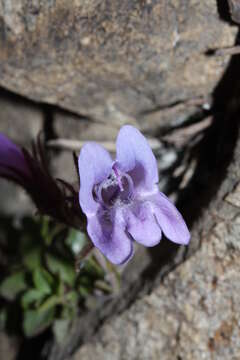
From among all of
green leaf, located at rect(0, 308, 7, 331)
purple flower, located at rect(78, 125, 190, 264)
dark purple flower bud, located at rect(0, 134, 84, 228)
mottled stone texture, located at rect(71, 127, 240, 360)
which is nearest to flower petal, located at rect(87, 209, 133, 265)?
purple flower, located at rect(78, 125, 190, 264)

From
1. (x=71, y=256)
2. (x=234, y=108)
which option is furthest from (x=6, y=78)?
(x=234, y=108)

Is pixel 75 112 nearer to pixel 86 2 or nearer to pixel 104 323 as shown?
pixel 86 2

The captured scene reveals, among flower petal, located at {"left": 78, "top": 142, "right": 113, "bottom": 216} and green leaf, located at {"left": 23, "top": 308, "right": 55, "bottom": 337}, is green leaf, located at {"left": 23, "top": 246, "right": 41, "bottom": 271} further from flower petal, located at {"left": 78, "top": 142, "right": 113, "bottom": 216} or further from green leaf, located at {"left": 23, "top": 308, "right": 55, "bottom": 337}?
flower petal, located at {"left": 78, "top": 142, "right": 113, "bottom": 216}

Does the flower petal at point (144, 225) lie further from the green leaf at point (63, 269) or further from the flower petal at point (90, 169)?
the green leaf at point (63, 269)

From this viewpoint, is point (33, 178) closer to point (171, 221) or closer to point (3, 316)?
point (171, 221)

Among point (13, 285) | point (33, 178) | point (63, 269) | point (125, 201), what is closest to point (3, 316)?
point (13, 285)

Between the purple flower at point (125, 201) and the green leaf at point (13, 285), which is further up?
the purple flower at point (125, 201)

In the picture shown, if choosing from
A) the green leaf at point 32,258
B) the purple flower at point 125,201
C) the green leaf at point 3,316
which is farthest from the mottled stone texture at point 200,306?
the green leaf at point 3,316
